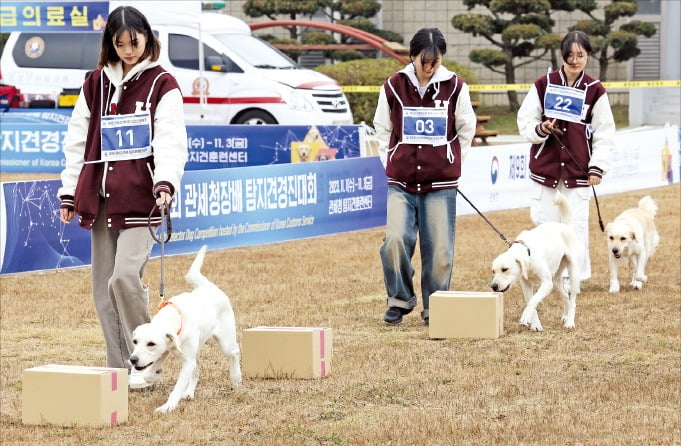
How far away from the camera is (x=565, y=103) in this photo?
9.73m

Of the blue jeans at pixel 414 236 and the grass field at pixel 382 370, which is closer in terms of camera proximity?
the grass field at pixel 382 370

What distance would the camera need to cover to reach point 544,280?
28.3 ft

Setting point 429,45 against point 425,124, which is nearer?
point 429,45

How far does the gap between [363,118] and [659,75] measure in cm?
1232

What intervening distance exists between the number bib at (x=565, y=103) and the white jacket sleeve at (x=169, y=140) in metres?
4.09

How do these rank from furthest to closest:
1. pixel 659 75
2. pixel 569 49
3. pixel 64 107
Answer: pixel 659 75 < pixel 64 107 < pixel 569 49

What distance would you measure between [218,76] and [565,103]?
40.9 feet

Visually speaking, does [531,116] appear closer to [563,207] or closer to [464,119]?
[563,207]

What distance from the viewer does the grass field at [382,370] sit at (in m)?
5.88

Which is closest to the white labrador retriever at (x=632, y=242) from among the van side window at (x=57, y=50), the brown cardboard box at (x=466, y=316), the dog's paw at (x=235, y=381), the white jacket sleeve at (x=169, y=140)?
the brown cardboard box at (x=466, y=316)

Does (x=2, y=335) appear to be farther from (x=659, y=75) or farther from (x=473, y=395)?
(x=659, y=75)

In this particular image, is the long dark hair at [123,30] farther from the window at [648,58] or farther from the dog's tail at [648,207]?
the window at [648,58]

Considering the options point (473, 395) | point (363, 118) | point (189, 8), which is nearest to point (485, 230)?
point (189, 8)

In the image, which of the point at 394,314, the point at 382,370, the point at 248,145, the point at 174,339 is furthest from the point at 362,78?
the point at 174,339
